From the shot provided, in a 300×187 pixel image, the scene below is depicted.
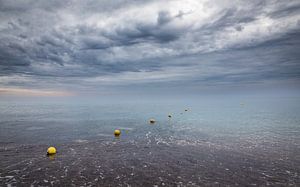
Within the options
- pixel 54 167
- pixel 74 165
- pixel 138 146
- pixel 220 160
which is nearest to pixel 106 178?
pixel 74 165

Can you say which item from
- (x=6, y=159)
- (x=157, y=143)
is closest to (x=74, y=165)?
(x=6, y=159)

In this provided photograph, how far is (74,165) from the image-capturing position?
74.5 ft

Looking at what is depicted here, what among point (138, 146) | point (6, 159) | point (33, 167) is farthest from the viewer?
point (138, 146)

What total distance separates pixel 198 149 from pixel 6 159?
27.6m

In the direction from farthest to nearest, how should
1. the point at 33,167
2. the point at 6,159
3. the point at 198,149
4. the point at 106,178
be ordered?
1. the point at 198,149
2. the point at 6,159
3. the point at 33,167
4. the point at 106,178

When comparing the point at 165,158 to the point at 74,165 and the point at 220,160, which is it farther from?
A: the point at 74,165

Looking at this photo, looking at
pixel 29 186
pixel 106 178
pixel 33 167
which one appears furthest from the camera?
pixel 33 167

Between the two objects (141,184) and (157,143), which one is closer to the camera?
(141,184)

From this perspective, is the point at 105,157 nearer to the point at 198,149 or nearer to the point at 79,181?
the point at 79,181

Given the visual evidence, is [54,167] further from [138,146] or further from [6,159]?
[138,146]

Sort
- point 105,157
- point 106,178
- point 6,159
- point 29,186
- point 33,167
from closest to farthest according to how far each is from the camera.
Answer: point 29,186
point 106,178
point 33,167
point 6,159
point 105,157

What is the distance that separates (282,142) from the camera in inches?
1312

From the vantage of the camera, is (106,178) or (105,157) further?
(105,157)

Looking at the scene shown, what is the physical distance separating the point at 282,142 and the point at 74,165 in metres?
35.3
